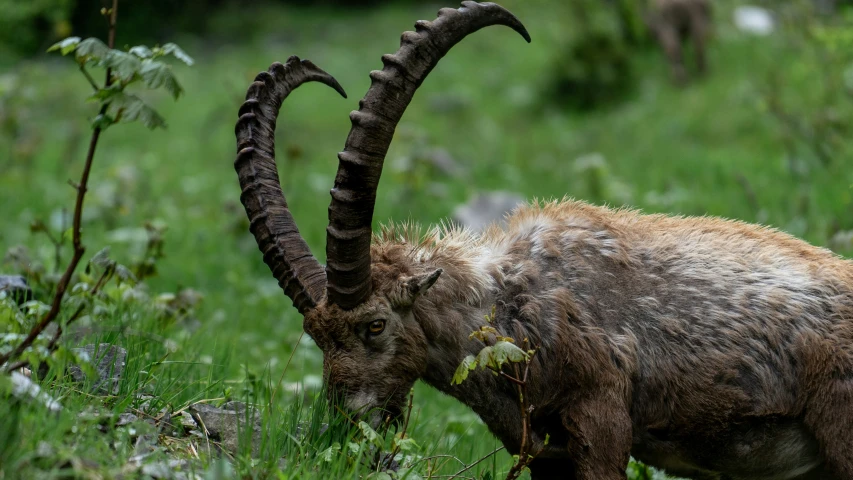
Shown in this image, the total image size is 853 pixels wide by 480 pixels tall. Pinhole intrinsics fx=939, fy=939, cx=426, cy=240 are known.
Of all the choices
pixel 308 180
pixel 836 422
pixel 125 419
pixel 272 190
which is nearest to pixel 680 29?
pixel 308 180

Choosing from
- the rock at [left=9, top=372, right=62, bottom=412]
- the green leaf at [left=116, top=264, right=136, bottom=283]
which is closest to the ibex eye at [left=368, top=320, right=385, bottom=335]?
the rock at [left=9, top=372, right=62, bottom=412]

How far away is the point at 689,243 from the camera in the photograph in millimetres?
5285

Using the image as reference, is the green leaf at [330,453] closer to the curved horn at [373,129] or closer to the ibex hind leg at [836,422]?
Result: the curved horn at [373,129]

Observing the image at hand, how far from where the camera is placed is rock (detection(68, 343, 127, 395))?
4.89 meters

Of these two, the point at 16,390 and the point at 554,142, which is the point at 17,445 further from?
the point at 554,142

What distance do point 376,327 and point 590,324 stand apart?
3.68 ft

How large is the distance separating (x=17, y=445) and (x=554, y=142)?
15.4 meters

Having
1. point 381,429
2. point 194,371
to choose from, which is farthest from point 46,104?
point 381,429

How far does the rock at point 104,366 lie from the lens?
4.89 meters

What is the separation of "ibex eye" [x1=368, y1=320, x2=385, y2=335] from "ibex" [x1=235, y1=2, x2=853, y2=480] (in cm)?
2

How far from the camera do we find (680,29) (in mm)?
19172

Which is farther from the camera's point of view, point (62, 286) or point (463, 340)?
point (463, 340)

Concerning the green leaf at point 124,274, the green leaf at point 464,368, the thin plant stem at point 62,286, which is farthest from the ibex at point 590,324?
the green leaf at point 124,274

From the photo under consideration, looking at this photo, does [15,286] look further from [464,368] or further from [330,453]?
[464,368]
